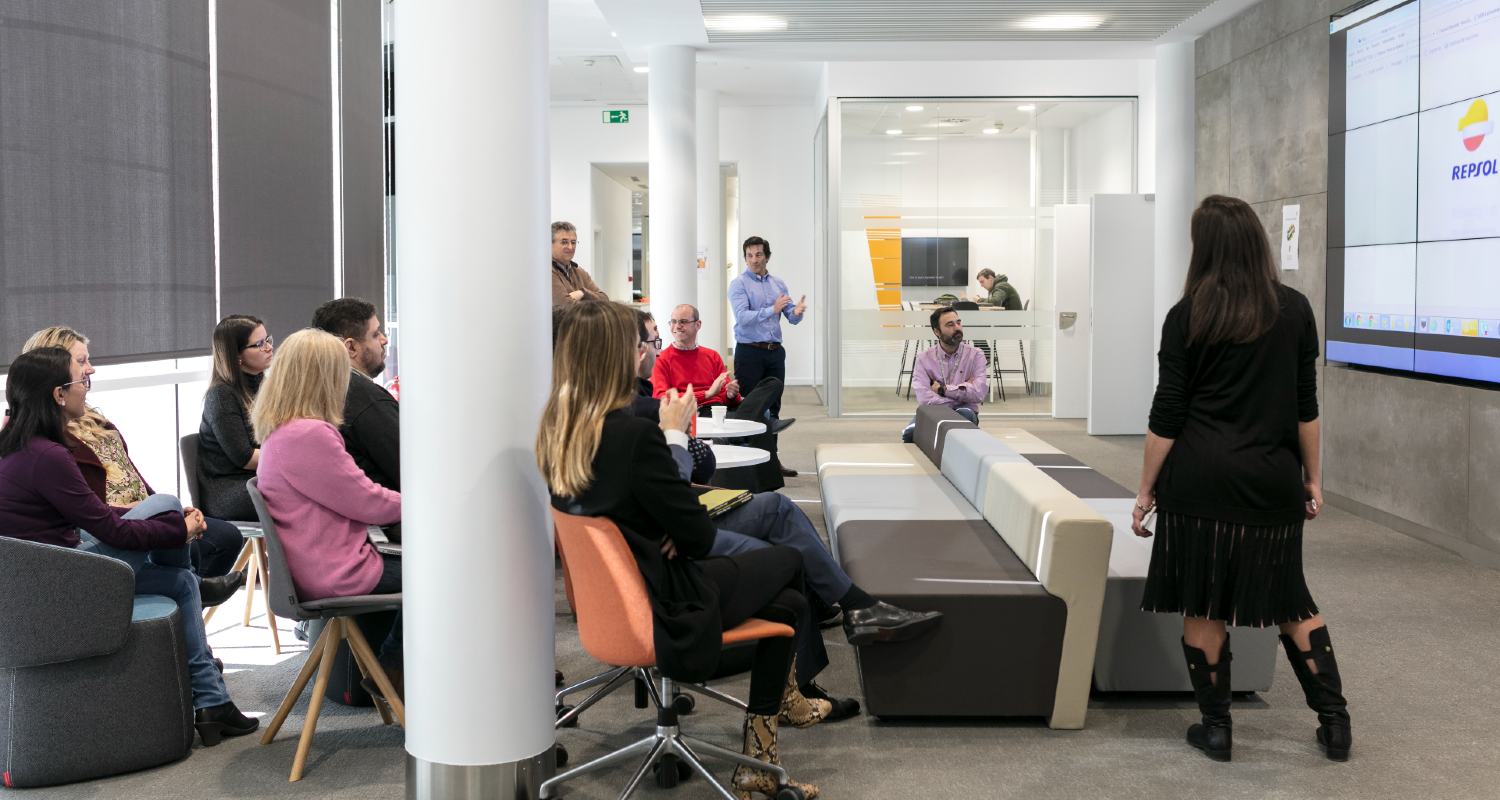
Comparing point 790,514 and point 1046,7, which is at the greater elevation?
point 1046,7

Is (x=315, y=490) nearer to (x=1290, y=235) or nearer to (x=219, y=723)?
(x=219, y=723)

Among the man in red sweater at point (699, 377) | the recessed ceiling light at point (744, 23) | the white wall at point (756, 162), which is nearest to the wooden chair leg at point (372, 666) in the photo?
the man in red sweater at point (699, 377)

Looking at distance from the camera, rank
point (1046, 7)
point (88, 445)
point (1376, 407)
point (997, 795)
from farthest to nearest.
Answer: point (1046, 7) → point (1376, 407) → point (88, 445) → point (997, 795)

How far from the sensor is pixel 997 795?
3.35 metres

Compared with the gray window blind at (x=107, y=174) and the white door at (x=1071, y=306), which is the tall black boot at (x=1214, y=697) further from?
the white door at (x=1071, y=306)

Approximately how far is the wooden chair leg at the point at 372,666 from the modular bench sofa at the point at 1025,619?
4.61ft

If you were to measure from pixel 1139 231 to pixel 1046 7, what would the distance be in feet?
10.8

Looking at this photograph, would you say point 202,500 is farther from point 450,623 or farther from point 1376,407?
point 1376,407

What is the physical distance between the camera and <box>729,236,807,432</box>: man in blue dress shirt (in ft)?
30.8

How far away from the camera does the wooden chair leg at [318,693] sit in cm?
354

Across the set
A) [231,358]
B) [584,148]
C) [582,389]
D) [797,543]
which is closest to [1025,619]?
[797,543]

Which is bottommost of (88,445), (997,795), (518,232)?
(997,795)

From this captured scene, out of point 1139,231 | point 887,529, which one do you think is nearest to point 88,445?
point 887,529

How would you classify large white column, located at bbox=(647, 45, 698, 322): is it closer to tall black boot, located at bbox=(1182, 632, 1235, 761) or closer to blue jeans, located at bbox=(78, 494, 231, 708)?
blue jeans, located at bbox=(78, 494, 231, 708)
